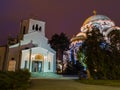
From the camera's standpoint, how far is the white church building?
91.4ft

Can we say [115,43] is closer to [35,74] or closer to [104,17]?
[35,74]

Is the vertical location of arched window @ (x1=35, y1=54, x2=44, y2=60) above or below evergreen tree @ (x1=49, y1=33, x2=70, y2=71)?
below

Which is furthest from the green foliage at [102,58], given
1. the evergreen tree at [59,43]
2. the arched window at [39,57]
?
the evergreen tree at [59,43]

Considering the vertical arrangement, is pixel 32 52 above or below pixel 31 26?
below

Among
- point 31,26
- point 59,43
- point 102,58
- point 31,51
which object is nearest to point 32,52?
point 31,51

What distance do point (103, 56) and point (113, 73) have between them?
243 cm

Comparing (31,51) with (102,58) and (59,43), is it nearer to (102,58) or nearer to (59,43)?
(59,43)

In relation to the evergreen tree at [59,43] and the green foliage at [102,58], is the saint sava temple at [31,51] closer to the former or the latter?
the evergreen tree at [59,43]

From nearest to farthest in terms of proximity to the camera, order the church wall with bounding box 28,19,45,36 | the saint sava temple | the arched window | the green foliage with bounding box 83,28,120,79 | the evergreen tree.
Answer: the green foliage with bounding box 83,28,120,79 → the saint sava temple → the arched window → the church wall with bounding box 28,19,45,36 → the evergreen tree

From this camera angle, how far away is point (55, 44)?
38281mm

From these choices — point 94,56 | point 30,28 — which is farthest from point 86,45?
point 30,28

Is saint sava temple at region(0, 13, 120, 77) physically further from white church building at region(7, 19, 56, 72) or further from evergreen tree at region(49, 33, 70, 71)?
evergreen tree at region(49, 33, 70, 71)

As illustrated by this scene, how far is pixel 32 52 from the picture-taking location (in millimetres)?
28359

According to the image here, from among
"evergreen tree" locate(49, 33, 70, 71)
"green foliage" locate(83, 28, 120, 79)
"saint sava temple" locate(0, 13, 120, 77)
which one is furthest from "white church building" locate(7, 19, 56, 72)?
"green foliage" locate(83, 28, 120, 79)
